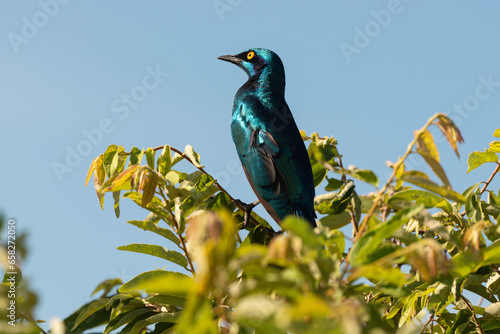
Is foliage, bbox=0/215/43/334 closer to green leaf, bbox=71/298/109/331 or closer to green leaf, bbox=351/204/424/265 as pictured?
green leaf, bbox=71/298/109/331

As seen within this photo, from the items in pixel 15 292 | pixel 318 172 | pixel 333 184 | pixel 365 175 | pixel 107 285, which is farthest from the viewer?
pixel 318 172

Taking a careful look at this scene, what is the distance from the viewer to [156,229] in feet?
7.95

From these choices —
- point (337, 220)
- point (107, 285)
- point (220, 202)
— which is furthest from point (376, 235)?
point (107, 285)

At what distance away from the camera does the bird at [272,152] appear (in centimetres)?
390

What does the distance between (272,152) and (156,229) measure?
181 cm

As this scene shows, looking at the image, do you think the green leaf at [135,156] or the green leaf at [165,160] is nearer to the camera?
the green leaf at [135,156]

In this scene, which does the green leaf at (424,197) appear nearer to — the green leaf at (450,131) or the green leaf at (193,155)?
the green leaf at (450,131)

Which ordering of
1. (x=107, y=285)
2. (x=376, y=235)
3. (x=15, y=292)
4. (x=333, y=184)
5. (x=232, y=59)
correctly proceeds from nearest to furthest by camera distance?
(x=376, y=235) → (x=15, y=292) → (x=107, y=285) → (x=333, y=184) → (x=232, y=59)

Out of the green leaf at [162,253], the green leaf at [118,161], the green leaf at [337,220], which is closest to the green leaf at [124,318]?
the green leaf at [162,253]

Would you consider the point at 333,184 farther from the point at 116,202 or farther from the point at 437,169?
the point at 437,169

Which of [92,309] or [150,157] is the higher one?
[150,157]

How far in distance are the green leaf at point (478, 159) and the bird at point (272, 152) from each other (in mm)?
998

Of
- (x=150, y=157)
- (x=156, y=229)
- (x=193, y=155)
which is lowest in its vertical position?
(x=156, y=229)

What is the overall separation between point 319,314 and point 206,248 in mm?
214
